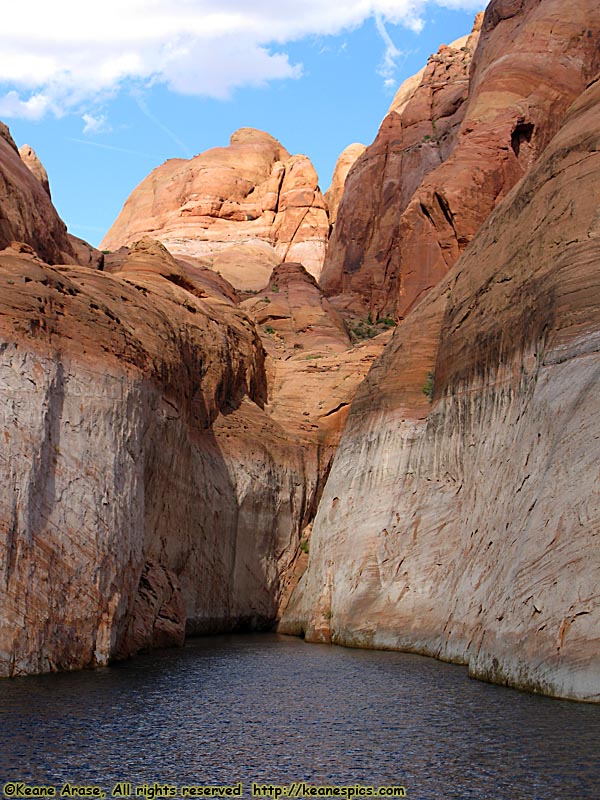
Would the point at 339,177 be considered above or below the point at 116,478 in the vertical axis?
above

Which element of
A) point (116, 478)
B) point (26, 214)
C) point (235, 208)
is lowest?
point (116, 478)

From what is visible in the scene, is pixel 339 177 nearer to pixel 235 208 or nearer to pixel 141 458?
pixel 235 208

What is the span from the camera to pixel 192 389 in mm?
40531

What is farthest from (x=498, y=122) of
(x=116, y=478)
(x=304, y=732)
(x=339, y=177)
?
(x=339, y=177)

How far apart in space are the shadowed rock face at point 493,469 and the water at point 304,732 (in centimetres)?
154

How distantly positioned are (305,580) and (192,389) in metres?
8.38

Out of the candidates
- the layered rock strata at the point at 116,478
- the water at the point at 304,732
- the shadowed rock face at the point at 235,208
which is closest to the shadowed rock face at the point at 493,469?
the water at the point at 304,732

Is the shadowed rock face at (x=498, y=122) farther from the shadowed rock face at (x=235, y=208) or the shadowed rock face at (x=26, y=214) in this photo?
the shadowed rock face at (x=235, y=208)

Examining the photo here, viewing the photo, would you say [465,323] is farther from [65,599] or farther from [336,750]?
[336,750]

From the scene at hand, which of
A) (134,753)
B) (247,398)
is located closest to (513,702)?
(134,753)

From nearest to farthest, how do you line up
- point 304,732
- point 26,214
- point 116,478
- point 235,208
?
point 304,732
point 116,478
point 26,214
point 235,208

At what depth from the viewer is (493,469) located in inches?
1059

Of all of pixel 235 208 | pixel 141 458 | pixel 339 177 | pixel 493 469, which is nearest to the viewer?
pixel 493 469

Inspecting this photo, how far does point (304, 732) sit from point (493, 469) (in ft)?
38.0
